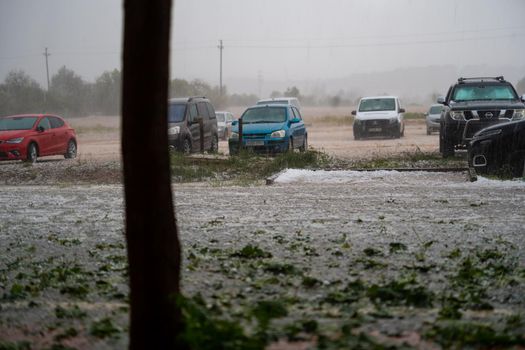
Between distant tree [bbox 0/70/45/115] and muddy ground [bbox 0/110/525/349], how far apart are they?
166 ft

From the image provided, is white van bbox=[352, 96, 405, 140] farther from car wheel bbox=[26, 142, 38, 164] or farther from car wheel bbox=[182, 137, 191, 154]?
car wheel bbox=[26, 142, 38, 164]

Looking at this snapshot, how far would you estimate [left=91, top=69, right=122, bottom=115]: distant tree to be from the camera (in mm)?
67188

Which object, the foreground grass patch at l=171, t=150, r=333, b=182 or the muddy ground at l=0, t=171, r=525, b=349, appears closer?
the muddy ground at l=0, t=171, r=525, b=349

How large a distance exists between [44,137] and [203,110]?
476 centimetres

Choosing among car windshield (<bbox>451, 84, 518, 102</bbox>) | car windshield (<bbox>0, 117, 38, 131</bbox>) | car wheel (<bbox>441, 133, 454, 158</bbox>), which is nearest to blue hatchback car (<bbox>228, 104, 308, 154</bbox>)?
car wheel (<bbox>441, 133, 454, 158</bbox>)

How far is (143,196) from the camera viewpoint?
3.77 m

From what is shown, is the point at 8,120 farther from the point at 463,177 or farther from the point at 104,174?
the point at 463,177

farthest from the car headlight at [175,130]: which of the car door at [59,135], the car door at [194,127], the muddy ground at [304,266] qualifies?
the muddy ground at [304,266]

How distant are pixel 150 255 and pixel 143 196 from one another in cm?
31

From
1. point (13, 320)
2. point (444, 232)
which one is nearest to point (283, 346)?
point (13, 320)

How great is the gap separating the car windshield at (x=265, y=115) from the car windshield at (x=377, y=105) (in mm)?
10766

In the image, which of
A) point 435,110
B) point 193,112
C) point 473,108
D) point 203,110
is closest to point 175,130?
point 193,112

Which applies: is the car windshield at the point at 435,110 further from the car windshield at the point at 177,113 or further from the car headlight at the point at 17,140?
the car headlight at the point at 17,140

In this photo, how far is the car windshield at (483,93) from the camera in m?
18.4
